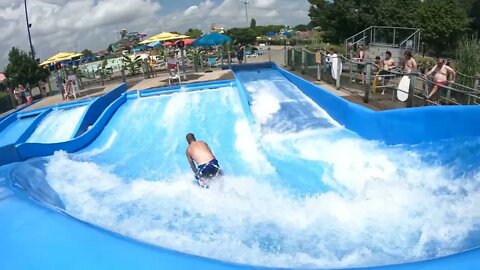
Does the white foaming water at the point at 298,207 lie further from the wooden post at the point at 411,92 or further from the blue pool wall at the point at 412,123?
the wooden post at the point at 411,92

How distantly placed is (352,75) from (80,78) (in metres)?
13.6

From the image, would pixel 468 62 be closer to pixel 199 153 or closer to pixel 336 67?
pixel 336 67

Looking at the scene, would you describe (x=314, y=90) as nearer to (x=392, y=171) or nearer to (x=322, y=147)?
(x=322, y=147)

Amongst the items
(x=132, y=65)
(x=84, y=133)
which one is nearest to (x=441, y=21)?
(x=132, y=65)

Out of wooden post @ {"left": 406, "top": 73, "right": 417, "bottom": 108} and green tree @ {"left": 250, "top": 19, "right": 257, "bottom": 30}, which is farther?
green tree @ {"left": 250, "top": 19, "right": 257, "bottom": 30}

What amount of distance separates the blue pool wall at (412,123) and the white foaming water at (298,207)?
321mm

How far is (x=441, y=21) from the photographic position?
96.6ft

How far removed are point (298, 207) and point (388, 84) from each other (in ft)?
17.6

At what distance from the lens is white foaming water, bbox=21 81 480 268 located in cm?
403

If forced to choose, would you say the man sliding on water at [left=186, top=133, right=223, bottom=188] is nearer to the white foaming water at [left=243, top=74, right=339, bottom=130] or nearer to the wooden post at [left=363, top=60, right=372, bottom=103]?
the white foaming water at [left=243, top=74, right=339, bottom=130]

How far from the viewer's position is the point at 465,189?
532cm

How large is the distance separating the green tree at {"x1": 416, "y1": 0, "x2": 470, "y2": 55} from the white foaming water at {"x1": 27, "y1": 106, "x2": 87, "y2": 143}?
25399 millimetres

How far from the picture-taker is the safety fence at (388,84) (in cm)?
729

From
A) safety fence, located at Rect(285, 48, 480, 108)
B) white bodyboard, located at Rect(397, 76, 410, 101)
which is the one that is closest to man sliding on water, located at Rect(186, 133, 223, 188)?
safety fence, located at Rect(285, 48, 480, 108)
